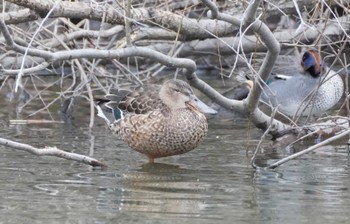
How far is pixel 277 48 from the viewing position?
22.3 feet

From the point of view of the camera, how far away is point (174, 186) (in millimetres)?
6480

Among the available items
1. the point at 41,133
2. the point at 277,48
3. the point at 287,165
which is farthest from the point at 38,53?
the point at 41,133

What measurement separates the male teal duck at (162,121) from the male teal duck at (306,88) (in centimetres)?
213

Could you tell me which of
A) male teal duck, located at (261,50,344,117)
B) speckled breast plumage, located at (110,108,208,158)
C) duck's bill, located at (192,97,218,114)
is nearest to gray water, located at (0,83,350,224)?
speckled breast plumage, located at (110,108,208,158)

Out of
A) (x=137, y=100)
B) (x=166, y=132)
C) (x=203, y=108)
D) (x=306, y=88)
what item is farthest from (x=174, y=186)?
(x=306, y=88)

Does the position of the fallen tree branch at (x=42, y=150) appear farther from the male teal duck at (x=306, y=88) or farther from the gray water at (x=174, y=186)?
the male teal duck at (x=306, y=88)

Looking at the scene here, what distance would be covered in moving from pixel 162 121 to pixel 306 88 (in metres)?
2.91

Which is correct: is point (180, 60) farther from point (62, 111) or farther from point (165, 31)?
point (62, 111)

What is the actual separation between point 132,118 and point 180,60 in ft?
3.83

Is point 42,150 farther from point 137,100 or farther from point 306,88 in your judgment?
point 306,88

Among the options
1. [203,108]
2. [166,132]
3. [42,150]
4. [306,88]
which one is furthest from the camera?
[306,88]

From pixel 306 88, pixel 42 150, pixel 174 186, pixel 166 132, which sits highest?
pixel 42 150

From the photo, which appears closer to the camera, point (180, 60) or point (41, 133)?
point (180, 60)

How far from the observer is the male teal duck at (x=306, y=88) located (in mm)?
9781
